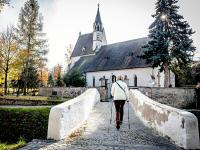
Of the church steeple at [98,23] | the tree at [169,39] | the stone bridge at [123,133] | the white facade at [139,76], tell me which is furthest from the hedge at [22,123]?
the church steeple at [98,23]

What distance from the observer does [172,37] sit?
29781 millimetres

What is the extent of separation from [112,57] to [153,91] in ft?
64.4

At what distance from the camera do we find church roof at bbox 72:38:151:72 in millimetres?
41312

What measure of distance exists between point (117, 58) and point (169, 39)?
15892mm

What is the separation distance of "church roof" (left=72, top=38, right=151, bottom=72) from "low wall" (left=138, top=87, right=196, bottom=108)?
10365mm

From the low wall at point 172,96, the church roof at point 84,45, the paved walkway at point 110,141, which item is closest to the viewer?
the paved walkway at point 110,141

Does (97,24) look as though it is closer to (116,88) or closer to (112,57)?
(112,57)

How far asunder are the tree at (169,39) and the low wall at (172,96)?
122 inches

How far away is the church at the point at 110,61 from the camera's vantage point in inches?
1496

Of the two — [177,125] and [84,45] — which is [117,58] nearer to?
[84,45]

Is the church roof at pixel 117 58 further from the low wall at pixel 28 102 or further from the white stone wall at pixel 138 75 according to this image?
the low wall at pixel 28 102

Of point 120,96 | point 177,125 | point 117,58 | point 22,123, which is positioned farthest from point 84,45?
point 177,125

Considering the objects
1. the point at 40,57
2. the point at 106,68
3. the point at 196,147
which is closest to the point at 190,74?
the point at 106,68

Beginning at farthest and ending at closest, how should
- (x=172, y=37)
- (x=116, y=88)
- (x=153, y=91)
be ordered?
(x=172, y=37) < (x=153, y=91) < (x=116, y=88)
